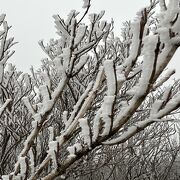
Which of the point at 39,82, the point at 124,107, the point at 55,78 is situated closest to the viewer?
the point at 124,107

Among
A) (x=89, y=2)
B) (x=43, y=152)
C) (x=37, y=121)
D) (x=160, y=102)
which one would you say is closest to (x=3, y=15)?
(x=89, y=2)

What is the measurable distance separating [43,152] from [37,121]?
2.57 meters

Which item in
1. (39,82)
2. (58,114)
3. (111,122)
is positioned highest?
(39,82)

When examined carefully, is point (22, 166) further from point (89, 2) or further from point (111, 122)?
point (89, 2)

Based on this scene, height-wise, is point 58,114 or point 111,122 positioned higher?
point 58,114

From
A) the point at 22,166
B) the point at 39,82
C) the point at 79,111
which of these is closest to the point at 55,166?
the point at 22,166

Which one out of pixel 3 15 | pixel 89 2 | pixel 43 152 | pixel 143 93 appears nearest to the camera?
pixel 143 93

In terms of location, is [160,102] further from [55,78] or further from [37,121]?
[55,78]

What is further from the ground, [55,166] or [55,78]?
[55,78]

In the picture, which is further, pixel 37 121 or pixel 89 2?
pixel 89 2

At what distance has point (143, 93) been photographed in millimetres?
1218

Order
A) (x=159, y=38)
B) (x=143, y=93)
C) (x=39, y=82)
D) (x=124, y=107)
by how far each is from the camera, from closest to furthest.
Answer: (x=159, y=38), (x=143, y=93), (x=124, y=107), (x=39, y=82)

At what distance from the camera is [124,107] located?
1.34m

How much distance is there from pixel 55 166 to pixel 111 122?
0.41m
